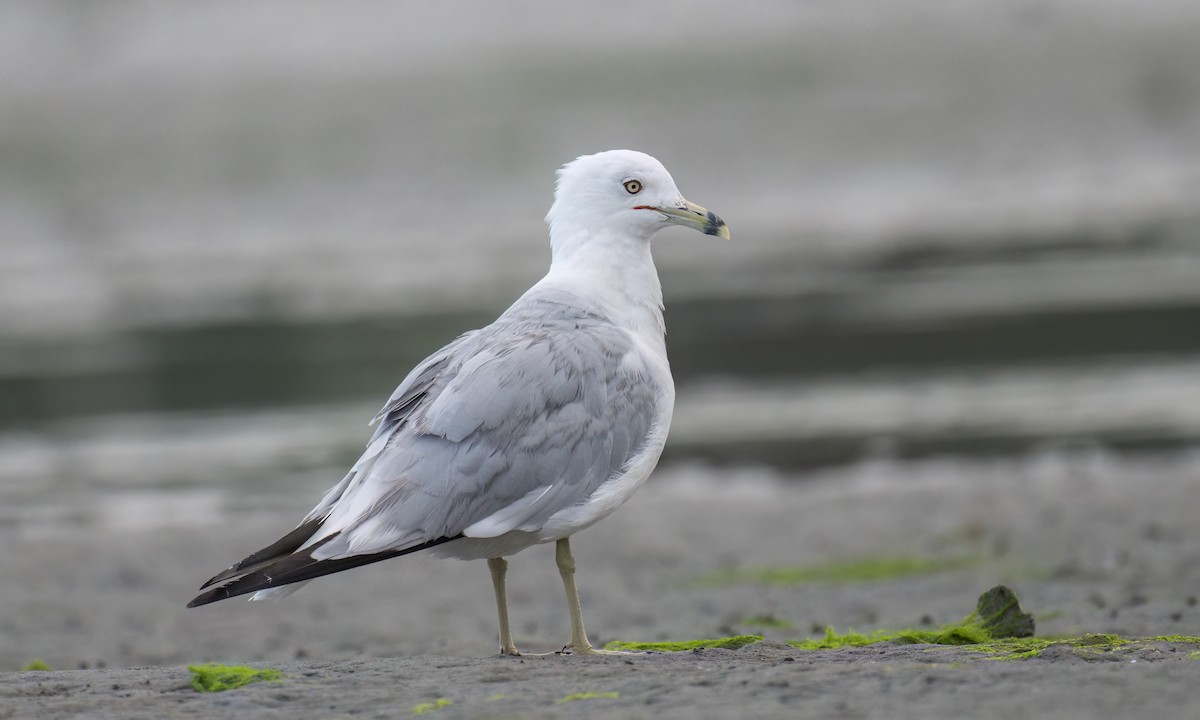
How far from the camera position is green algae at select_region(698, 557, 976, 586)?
9164mm

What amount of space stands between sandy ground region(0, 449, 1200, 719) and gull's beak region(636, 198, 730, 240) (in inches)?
68.2

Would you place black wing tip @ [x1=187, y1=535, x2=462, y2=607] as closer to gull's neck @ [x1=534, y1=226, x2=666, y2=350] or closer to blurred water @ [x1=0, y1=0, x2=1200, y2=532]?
gull's neck @ [x1=534, y1=226, x2=666, y2=350]

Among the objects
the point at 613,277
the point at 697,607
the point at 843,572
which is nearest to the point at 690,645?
the point at 613,277

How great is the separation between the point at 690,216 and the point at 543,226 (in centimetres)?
1856

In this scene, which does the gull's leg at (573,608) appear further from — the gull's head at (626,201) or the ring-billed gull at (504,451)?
the gull's head at (626,201)

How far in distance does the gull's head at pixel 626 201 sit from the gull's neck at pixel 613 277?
4 centimetres

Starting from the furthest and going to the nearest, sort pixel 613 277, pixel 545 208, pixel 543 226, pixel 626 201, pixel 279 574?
1. pixel 545 208
2. pixel 543 226
3. pixel 626 201
4. pixel 613 277
5. pixel 279 574

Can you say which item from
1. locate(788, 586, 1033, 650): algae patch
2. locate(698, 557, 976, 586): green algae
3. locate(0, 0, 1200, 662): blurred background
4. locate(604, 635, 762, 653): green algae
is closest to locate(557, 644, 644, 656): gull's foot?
locate(604, 635, 762, 653): green algae

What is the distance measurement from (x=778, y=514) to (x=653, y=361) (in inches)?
188

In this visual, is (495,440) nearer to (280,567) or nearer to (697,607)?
(280,567)

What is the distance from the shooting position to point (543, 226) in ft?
82.9

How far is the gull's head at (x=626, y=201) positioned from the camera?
6789mm

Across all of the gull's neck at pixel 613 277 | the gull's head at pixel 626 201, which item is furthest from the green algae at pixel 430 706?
the gull's head at pixel 626 201

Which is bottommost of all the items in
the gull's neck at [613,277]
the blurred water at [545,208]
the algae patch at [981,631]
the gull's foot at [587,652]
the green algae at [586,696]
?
the green algae at [586,696]
